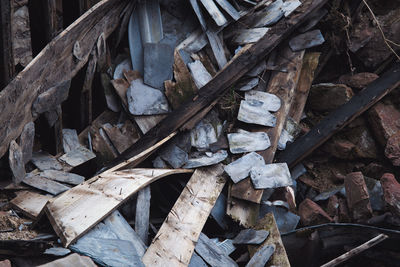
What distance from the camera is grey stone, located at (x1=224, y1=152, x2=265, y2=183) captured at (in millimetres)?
4094

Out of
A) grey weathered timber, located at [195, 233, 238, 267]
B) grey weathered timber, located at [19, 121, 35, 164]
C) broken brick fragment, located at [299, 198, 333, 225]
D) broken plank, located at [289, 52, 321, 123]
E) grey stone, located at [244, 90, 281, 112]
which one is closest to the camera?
grey weathered timber, located at [195, 233, 238, 267]

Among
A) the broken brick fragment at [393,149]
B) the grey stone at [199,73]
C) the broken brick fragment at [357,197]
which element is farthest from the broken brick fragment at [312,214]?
the grey stone at [199,73]

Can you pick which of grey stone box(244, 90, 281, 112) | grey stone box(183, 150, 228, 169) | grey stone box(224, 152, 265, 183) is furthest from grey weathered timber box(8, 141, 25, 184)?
grey stone box(244, 90, 281, 112)

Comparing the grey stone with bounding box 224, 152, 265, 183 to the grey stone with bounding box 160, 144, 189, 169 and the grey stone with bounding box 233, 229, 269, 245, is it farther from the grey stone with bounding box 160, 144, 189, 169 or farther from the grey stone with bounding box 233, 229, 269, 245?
the grey stone with bounding box 233, 229, 269, 245

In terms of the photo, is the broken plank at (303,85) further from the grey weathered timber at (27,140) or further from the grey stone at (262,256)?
the grey weathered timber at (27,140)

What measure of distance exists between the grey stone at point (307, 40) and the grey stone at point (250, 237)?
7.50 feet

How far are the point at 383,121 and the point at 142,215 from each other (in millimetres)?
2691

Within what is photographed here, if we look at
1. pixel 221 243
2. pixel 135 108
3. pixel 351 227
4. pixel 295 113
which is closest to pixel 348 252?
pixel 351 227

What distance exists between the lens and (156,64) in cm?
455

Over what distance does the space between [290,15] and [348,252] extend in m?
2.70

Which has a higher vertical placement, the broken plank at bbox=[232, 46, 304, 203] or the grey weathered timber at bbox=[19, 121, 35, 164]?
the grey weathered timber at bbox=[19, 121, 35, 164]

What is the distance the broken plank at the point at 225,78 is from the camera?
424 cm

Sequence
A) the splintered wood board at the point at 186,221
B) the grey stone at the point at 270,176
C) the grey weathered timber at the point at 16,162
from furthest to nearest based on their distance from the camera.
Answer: the grey stone at the point at 270,176
the grey weathered timber at the point at 16,162
the splintered wood board at the point at 186,221

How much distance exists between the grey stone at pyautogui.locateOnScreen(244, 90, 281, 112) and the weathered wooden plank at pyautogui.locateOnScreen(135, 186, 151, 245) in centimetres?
178
